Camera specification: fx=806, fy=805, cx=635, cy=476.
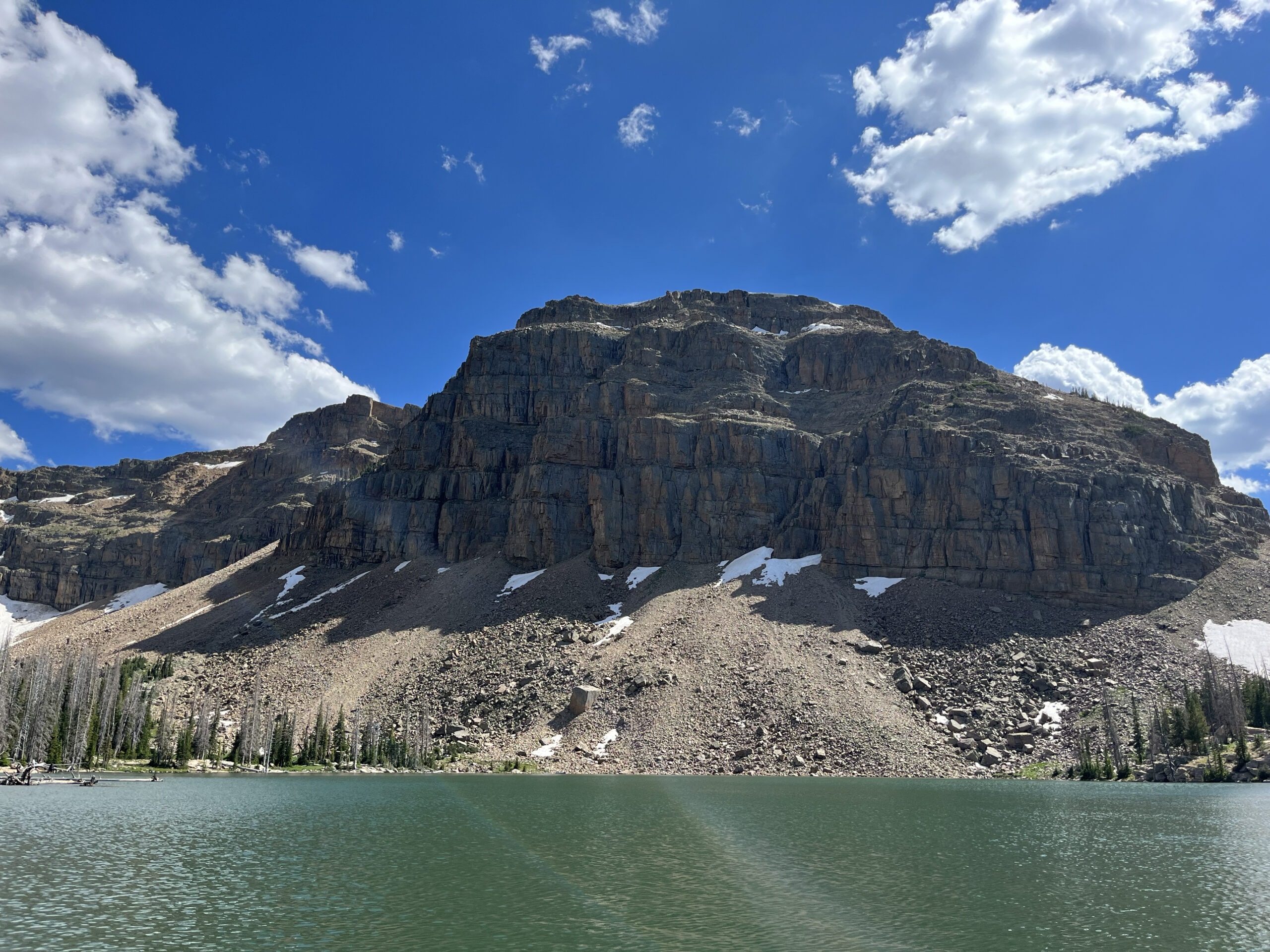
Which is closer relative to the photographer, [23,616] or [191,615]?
[191,615]

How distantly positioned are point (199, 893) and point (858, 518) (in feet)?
355

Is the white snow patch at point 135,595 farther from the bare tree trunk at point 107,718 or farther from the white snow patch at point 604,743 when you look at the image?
the white snow patch at point 604,743

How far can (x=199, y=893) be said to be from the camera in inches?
1025

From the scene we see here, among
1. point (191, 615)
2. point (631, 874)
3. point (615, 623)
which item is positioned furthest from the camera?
point (191, 615)

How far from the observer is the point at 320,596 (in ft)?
431

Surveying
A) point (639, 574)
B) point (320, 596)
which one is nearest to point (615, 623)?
point (639, 574)

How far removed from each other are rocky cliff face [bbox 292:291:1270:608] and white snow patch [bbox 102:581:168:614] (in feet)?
203

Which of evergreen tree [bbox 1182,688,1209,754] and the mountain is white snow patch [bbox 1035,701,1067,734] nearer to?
the mountain

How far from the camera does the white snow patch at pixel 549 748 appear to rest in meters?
84.7

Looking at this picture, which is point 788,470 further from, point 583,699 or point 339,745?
point 339,745

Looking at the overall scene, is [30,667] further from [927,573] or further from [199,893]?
[927,573]

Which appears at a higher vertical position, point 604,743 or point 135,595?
point 135,595

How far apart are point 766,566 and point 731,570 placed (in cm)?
521

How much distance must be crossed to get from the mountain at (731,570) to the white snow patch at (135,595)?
11.4m
